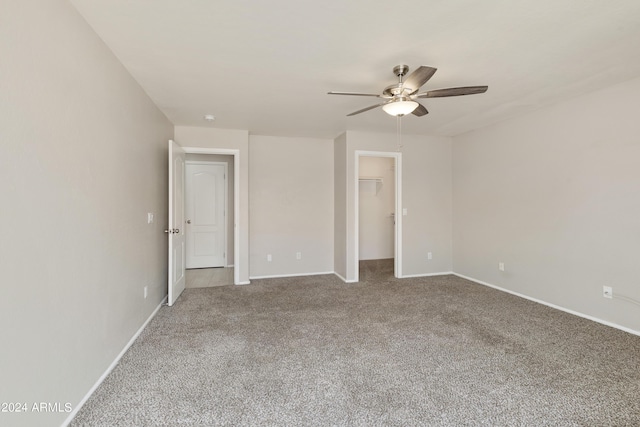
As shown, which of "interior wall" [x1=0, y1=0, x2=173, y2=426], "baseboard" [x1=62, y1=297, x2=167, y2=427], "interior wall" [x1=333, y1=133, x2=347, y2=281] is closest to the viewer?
"interior wall" [x1=0, y1=0, x2=173, y2=426]

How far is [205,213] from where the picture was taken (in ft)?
18.6

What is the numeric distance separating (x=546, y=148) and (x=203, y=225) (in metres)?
5.51

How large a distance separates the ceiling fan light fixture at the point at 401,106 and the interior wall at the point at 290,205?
2668mm

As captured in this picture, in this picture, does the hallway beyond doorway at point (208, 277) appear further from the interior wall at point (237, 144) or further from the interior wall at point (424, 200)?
the interior wall at point (424, 200)

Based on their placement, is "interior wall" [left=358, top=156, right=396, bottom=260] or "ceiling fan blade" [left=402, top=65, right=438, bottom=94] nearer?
"ceiling fan blade" [left=402, top=65, right=438, bottom=94]

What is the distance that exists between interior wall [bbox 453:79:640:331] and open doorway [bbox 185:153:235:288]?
14.3ft

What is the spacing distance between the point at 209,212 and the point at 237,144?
1871 mm

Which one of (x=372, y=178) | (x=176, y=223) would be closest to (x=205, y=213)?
(x=176, y=223)

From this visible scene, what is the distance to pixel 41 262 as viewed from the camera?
4.66 feet

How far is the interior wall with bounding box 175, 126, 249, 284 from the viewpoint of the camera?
4258 mm

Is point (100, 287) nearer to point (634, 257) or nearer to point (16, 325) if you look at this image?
point (16, 325)

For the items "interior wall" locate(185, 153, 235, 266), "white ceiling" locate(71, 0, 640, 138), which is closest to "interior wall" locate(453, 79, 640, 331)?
"white ceiling" locate(71, 0, 640, 138)

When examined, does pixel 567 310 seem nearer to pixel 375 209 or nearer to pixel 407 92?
pixel 407 92

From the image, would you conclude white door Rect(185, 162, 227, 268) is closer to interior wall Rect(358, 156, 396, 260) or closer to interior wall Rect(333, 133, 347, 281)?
interior wall Rect(333, 133, 347, 281)
